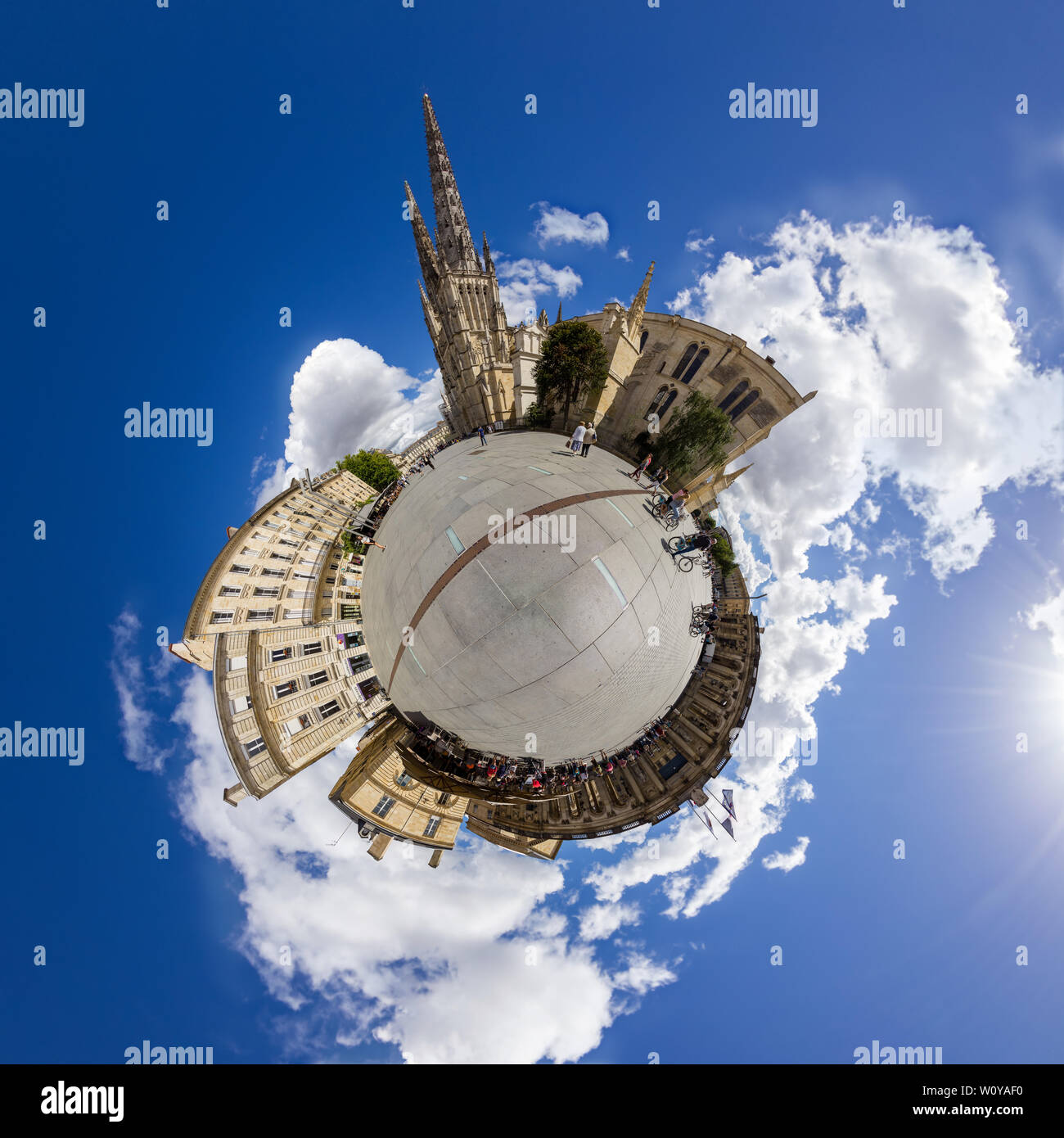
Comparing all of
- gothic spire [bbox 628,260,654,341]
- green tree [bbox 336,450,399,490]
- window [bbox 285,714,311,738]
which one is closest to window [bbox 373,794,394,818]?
window [bbox 285,714,311,738]

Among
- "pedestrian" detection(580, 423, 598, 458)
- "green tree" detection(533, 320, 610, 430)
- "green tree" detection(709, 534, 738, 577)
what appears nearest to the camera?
"pedestrian" detection(580, 423, 598, 458)

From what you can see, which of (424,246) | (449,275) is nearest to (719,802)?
(449,275)

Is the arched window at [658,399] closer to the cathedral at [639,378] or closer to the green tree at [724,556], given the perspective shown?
the cathedral at [639,378]

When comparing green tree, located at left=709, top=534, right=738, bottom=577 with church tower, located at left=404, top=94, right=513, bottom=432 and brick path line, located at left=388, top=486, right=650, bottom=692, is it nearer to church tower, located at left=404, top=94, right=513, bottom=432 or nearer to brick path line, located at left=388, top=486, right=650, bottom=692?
brick path line, located at left=388, top=486, right=650, bottom=692

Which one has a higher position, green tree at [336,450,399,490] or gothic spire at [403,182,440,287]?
gothic spire at [403,182,440,287]

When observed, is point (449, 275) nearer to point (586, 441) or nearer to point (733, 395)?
point (733, 395)

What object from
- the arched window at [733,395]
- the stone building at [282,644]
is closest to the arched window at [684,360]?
the arched window at [733,395]
